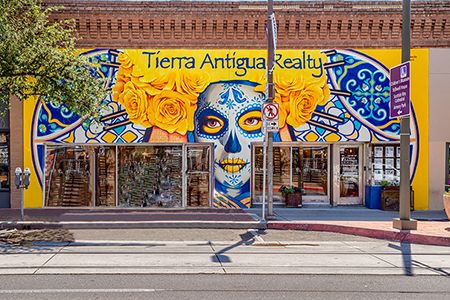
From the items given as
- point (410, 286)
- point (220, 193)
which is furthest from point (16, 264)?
point (220, 193)

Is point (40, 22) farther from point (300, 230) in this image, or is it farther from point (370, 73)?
point (370, 73)

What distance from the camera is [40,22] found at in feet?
38.2

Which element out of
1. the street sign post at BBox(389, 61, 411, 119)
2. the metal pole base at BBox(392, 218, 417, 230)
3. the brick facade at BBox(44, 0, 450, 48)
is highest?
the brick facade at BBox(44, 0, 450, 48)

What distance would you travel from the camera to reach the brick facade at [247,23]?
597 inches

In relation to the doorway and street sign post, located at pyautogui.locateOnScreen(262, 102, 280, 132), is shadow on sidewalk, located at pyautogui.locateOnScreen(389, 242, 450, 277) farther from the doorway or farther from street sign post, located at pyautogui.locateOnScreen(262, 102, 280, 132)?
the doorway

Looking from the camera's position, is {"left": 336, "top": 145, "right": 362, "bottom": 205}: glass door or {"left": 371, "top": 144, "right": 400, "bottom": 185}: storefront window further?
{"left": 336, "top": 145, "right": 362, "bottom": 205}: glass door

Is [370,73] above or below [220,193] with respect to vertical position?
above

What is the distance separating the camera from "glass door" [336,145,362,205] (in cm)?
1588

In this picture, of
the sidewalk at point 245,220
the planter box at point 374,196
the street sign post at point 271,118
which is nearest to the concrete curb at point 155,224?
the sidewalk at point 245,220

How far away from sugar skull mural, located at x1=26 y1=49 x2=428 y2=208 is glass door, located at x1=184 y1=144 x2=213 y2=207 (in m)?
0.35

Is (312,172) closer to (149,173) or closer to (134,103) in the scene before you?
(149,173)

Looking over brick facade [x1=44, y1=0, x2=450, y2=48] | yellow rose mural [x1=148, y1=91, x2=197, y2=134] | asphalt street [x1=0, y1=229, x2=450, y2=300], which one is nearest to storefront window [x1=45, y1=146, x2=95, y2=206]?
yellow rose mural [x1=148, y1=91, x2=197, y2=134]

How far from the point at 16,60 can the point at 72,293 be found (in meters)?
6.77

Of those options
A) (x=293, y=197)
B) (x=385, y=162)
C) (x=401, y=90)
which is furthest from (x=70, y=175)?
(x=385, y=162)
